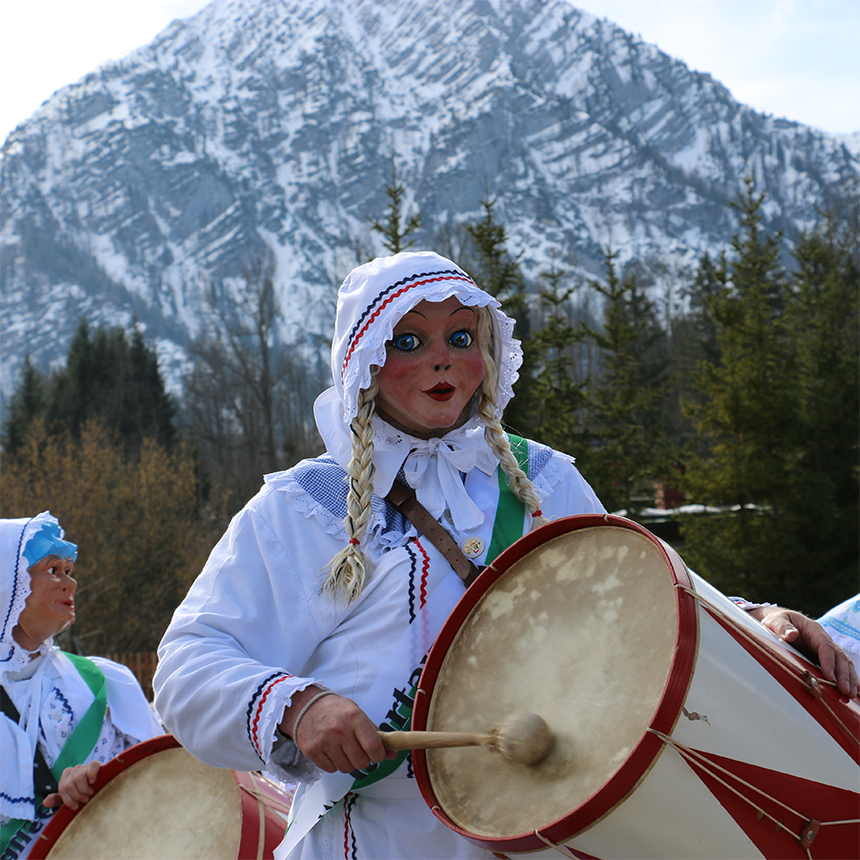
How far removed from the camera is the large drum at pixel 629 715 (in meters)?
1.21

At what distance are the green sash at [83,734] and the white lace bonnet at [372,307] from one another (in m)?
1.71

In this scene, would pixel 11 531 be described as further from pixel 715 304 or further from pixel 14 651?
pixel 715 304

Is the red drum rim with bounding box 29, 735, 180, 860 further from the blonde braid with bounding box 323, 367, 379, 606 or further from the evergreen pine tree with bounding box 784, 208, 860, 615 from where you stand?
the evergreen pine tree with bounding box 784, 208, 860, 615

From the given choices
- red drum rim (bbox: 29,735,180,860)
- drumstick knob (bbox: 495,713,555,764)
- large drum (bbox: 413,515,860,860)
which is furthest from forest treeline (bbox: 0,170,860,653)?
drumstick knob (bbox: 495,713,555,764)

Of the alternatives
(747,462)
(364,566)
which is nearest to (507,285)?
(747,462)

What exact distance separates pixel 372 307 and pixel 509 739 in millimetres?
943

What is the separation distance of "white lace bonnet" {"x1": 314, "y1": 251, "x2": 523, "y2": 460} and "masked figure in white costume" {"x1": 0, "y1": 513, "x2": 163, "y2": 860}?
5.33 ft

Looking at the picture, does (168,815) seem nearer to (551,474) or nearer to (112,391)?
(551,474)

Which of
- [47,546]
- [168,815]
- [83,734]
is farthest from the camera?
[47,546]

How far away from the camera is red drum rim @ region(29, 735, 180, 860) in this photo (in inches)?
97.1

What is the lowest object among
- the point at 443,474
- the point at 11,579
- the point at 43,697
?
the point at 43,697

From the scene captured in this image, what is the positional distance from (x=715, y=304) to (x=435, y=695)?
13.4 meters

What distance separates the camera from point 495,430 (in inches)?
76.8

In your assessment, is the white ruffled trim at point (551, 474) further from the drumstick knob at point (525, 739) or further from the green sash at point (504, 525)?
the drumstick knob at point (525, 739)
